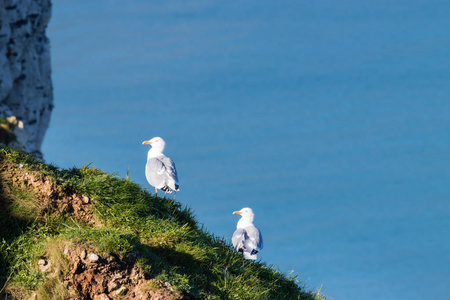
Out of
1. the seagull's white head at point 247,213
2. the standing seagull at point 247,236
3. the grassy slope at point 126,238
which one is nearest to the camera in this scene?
the grassy slope at point 126,238

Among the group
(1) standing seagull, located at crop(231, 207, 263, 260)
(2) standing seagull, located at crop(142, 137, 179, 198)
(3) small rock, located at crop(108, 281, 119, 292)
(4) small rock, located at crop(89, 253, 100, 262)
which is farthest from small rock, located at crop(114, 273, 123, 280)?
(1) standing seagull, located at crop(231, 207, 263, 260)

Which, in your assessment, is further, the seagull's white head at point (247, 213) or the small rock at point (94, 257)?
the seagull's white head at point (247, 213)

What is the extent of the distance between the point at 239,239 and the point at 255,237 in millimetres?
446

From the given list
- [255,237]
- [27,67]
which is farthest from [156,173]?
[27,67]

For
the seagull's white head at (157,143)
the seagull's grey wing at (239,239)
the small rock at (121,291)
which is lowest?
the small rock at (121,291)

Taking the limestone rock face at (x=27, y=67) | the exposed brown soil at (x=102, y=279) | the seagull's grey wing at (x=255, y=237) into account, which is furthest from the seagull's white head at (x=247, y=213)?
the limestone rock face at (x=27, y=67)

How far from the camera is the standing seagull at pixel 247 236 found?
1227cm

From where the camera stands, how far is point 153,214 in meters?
11.4

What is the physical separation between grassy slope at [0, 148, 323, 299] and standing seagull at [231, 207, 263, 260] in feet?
0.92

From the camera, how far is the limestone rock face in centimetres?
5522

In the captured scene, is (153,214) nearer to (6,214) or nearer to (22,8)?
(6,214)

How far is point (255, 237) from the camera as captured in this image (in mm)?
12555

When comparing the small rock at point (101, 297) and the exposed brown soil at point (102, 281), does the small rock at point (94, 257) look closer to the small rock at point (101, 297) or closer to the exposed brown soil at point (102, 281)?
the exposed brown soil at point (102, 281)

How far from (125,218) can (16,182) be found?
8.07 ft
